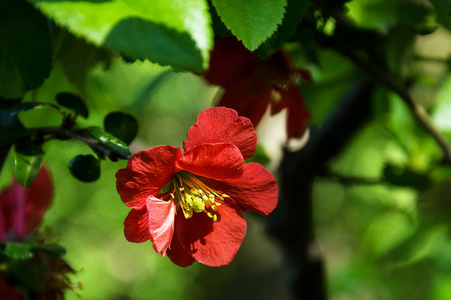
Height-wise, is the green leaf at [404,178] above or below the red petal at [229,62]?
below

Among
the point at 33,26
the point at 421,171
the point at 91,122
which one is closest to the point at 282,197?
the point at 421,171

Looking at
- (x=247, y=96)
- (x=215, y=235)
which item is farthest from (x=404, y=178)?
(x=215, y=235)

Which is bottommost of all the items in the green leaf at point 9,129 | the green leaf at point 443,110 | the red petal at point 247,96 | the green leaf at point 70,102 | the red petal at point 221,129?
the green leaf at point 443,110

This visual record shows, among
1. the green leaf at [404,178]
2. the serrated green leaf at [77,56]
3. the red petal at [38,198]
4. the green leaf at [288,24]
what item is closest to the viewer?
the green leaf at [288,24]

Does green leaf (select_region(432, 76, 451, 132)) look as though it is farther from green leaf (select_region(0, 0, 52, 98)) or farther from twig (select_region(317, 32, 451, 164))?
green leaf (select_region(0, 0, 52, 98))

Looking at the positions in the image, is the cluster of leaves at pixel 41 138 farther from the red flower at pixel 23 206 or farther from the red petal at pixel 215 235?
the red flower at pixel 23 206

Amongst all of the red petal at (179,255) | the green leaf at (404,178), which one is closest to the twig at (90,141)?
the red petal at (179,255)
